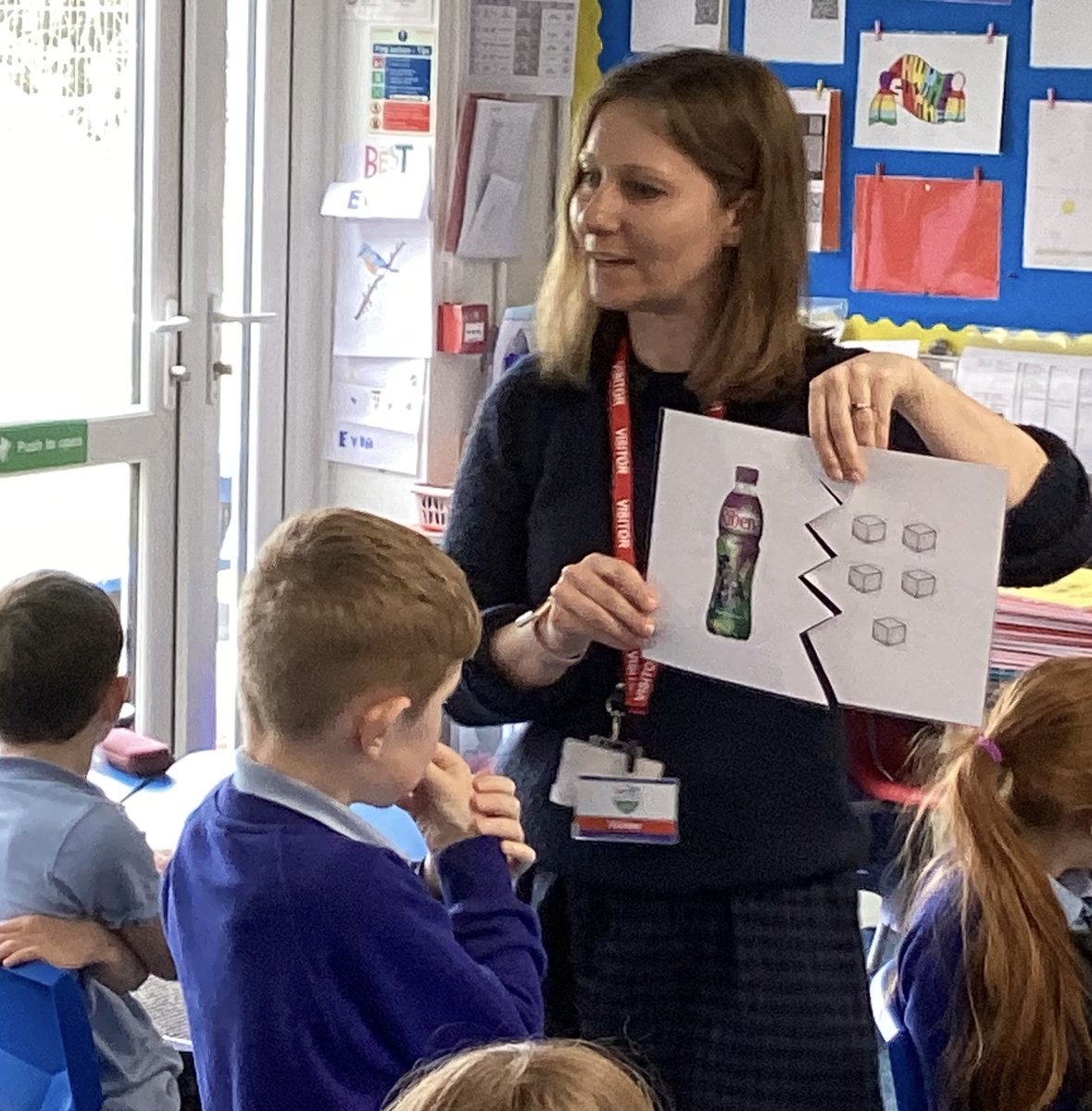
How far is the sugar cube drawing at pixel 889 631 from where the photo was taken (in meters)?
1.50

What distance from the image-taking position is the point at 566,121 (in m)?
3.46

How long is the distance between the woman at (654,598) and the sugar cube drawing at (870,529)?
0.16 feet

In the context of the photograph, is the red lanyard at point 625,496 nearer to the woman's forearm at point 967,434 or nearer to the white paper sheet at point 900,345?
the woman's forearm at point 967,434

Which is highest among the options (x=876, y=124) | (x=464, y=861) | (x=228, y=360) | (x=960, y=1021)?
(x=876, y=124)

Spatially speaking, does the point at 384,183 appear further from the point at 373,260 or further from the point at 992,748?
the point at 992,748

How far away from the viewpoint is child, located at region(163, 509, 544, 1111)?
1274mm

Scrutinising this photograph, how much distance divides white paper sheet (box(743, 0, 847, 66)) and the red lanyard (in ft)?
6.18

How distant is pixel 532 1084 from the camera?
0.88 meters

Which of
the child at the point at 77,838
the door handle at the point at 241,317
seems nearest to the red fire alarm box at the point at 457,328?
the door handle at the point at 241,317

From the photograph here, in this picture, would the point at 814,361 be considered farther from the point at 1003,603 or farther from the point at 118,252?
the point at 118,252

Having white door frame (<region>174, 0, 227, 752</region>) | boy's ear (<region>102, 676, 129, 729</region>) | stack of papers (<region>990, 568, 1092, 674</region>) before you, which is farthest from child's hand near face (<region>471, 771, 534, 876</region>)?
white door frame (<region>174, 0, 227, 752</region>)

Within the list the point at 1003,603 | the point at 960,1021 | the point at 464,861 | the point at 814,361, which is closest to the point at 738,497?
the point at 814,361

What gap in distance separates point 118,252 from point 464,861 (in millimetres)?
1869

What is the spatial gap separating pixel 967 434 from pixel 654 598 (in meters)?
0.30
